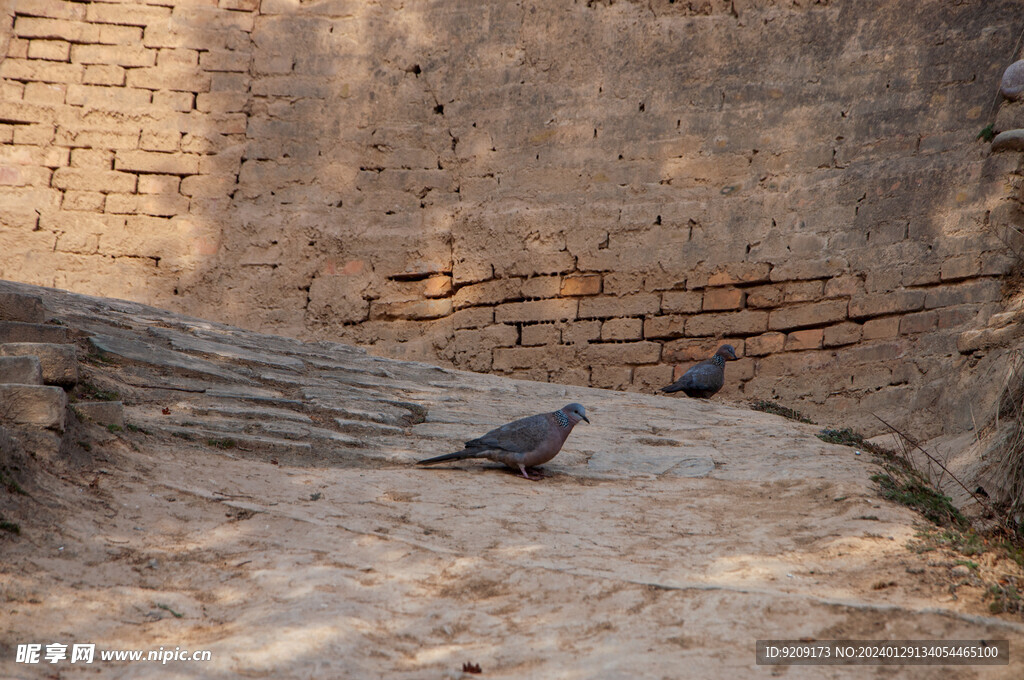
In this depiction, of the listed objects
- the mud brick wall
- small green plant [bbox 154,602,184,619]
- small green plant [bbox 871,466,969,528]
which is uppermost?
the mud brick wall

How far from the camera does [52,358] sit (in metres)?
4.07

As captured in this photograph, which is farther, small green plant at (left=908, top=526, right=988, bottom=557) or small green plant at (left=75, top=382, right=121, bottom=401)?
small green plant at (left=75, top=382, right=121, bottom=401)

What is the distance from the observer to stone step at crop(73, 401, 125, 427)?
409 centimetres

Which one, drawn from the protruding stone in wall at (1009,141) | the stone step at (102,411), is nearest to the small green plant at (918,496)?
the stone step at (102,411)

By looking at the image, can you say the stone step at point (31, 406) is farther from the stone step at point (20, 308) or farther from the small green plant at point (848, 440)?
the small green plant at point (848, 440)

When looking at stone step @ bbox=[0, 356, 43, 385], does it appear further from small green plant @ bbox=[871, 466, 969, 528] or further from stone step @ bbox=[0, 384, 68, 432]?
small green plant @ bbox=[871, 466, 969, 528]

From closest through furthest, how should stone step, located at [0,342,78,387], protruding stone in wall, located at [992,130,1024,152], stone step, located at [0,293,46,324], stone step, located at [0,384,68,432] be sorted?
stone step, located at [0,384,68,432] < stone step, located at [0,342,78,387] < stone step, located at [0,293,46,324] < protruding stone in wall, located at [992,130,1024,152]

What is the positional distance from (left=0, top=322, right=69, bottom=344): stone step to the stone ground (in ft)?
0.74

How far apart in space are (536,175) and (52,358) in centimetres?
532

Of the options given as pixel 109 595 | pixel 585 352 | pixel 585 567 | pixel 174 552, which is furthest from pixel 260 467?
pixel 585 352

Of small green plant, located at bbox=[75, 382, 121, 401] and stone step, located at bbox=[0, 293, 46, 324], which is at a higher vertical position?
stone step, located at bbox=[0, 293, 46, 324]

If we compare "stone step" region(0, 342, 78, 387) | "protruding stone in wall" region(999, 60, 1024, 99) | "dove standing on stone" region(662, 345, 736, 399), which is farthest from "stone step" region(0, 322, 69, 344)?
"protruding stone in wall" region(999, 60, 1024, 99)

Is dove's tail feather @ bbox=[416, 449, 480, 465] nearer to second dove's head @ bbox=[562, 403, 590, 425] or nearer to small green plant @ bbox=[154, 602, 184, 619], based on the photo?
second dove's head @ bbox=[562, 403, 590, 425]

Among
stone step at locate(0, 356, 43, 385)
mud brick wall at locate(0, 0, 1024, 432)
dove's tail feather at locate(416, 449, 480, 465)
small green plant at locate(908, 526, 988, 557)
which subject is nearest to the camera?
small green plant at locate(908, 526, 988, 557)
